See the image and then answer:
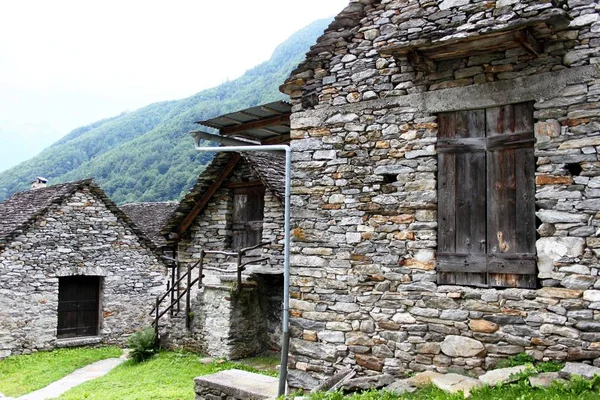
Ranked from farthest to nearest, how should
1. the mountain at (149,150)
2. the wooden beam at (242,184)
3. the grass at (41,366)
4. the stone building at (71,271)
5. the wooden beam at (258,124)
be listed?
the mountain at (149,150) → the stone building at (71,271) → the wooden beam at (242,184) → the grass at (41,366) → the wooden beam at (258,124)

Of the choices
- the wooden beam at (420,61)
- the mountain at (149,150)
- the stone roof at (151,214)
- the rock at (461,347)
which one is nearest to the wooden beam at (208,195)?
the stone roof at (151,214)

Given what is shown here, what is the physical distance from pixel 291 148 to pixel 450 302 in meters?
2.79

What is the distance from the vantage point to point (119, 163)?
44656mm

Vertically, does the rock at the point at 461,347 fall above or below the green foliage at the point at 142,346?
above

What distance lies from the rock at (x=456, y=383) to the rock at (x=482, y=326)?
19.7 inches

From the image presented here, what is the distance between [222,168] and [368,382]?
9230 millimetres

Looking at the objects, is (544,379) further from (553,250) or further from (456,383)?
(553,250)

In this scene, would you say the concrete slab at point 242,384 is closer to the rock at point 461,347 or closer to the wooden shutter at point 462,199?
the rock at point 461,347

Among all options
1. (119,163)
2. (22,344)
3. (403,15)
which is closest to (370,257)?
(403,15)

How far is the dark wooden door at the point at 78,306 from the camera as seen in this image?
15.9 m

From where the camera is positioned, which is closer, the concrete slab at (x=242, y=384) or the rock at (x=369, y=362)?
the rock at (x=369, y=362)

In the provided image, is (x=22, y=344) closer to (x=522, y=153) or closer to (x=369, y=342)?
(x=369, y=342)

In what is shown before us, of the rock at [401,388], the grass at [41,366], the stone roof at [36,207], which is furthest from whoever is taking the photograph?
the stone roof at [36,207]

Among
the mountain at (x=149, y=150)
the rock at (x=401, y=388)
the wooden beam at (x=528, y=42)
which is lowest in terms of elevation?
the rock at (x=401, y=388)
